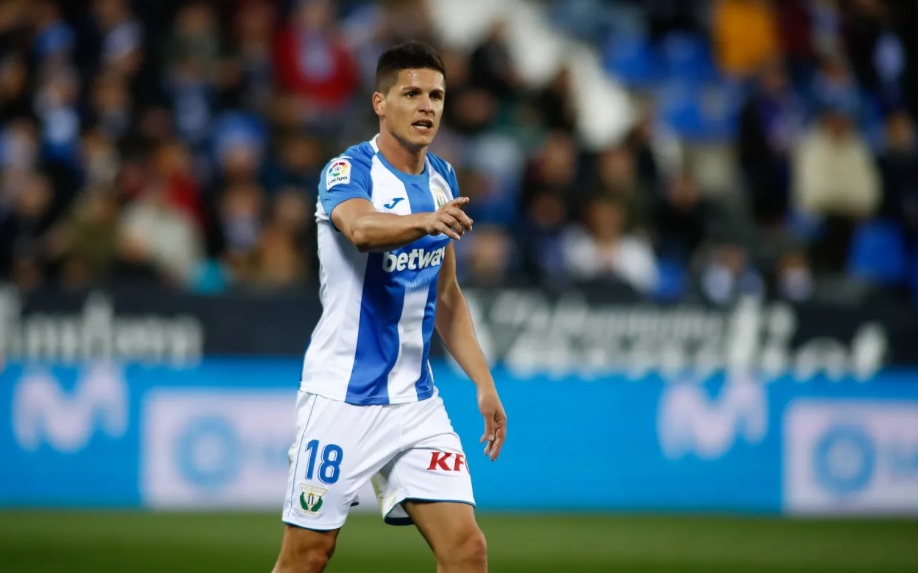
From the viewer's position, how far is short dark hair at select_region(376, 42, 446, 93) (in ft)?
16.8

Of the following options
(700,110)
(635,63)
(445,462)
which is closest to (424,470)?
(445,462)

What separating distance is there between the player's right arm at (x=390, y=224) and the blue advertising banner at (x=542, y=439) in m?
6.53

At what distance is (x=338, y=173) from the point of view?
16.6 ft

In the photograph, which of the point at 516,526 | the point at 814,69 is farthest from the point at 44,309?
the point at 814,69

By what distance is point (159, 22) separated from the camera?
1433 centimetres

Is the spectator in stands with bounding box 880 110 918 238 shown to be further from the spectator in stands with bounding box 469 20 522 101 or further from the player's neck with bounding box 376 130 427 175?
the player's neck with bounding box 376 130 427 175

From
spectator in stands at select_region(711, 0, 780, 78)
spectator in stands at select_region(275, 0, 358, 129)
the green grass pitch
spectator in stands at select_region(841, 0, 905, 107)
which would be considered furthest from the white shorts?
spectator in stands at select_region(841, 0, 905, 107)

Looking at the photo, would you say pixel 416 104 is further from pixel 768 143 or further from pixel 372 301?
pixel 768 143

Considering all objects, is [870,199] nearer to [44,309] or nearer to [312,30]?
[312,30]

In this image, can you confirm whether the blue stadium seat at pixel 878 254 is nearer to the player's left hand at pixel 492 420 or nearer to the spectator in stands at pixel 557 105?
the spectator in stands at pixel 557 105

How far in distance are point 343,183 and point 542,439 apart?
679 cm

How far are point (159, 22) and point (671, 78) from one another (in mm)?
5649

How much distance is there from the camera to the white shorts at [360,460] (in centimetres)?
509

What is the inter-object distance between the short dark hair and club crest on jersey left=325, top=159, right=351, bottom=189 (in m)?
0.32
